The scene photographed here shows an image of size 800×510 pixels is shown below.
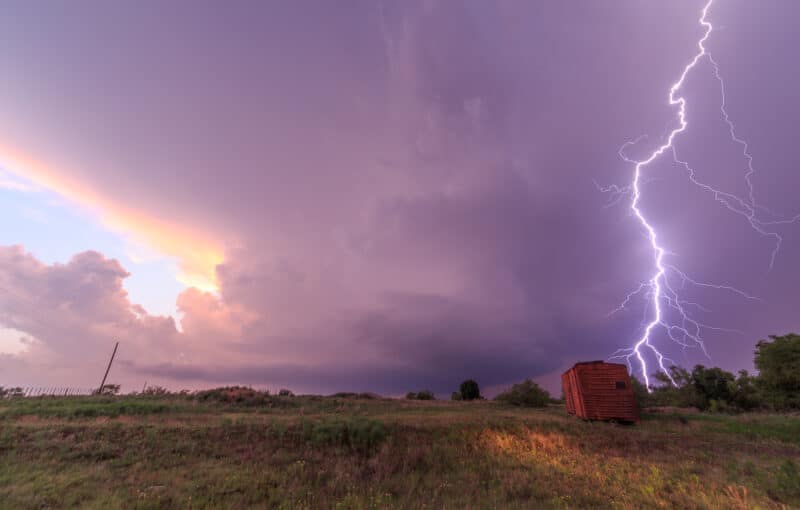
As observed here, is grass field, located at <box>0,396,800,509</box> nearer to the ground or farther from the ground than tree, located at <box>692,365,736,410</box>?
nearer to the ground

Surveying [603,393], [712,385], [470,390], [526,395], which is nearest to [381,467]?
[603,393]

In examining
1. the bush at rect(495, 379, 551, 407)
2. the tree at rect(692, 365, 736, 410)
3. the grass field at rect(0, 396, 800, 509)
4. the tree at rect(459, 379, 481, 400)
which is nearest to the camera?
the grass field at rect(0, 396, 800, 509)

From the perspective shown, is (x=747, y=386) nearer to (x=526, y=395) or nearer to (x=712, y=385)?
(x=712, y=385)

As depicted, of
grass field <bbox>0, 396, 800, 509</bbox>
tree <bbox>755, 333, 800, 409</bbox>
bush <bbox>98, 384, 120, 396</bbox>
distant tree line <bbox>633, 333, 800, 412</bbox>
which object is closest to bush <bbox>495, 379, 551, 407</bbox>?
distant tree line <bbox>633, 333, 800, 412</bbox>

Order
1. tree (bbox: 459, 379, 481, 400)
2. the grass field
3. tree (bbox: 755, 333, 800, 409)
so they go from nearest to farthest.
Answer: the grass field < tree (bbox: 755, 333, 800, 409) < tree (bbox: 459, 379, 481, 400)

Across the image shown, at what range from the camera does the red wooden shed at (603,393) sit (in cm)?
2962

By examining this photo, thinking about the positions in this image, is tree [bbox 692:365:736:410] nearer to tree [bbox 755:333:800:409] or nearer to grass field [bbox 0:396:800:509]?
tree [bbox 755:333:800:409]

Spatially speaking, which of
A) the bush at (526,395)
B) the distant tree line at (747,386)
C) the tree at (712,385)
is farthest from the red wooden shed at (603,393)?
the tree at (712,385)

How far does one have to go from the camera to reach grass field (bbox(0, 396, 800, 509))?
9.27m

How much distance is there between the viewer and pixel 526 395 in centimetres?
5262

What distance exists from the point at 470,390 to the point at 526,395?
69.2 ft

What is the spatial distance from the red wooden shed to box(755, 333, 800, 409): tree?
2264 cm

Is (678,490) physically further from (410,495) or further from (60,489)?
(60,489)

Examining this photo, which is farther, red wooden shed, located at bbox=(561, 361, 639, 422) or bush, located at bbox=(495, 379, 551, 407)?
bush, located at bbox=(495, 379, 551, 407)
